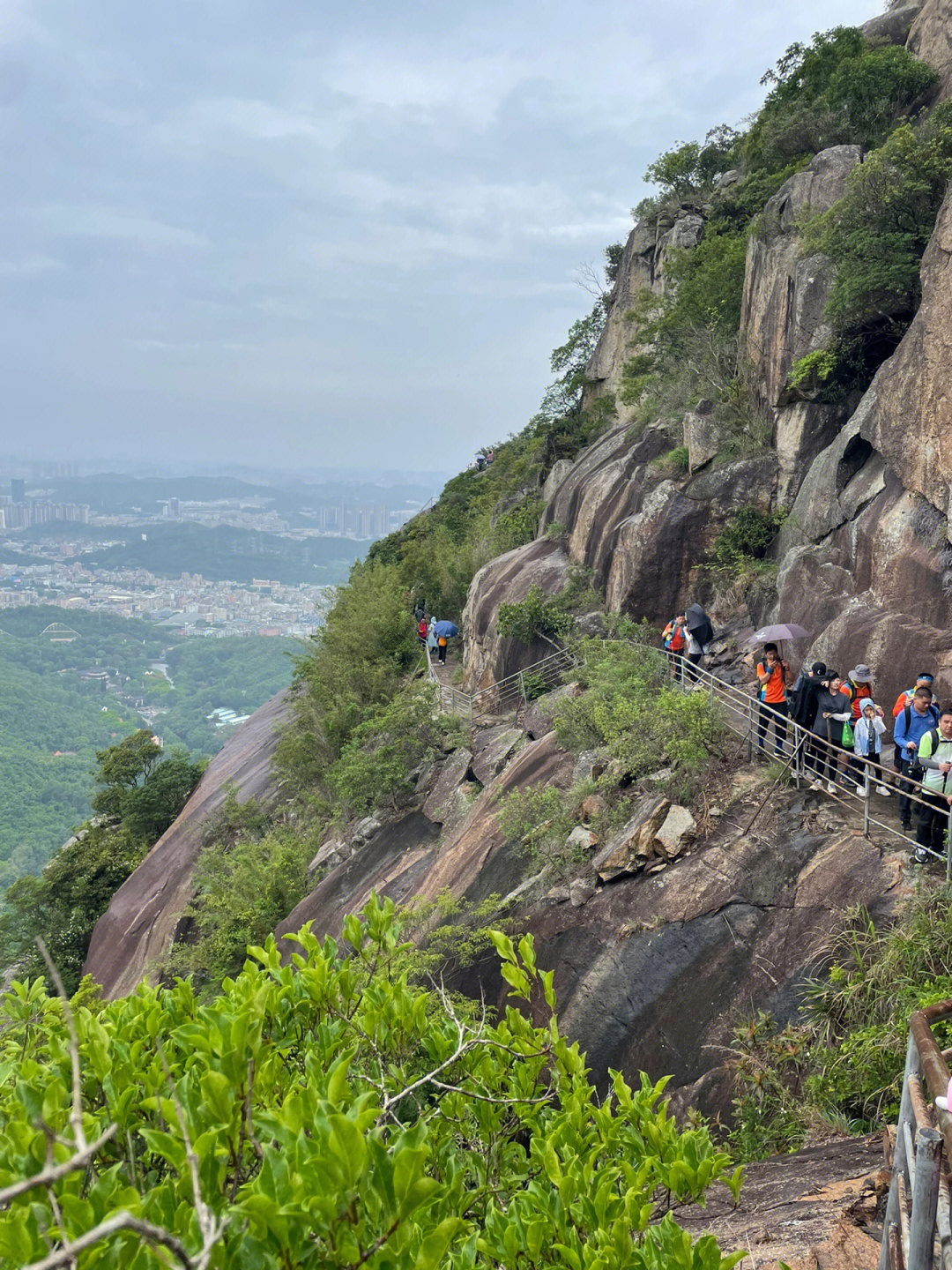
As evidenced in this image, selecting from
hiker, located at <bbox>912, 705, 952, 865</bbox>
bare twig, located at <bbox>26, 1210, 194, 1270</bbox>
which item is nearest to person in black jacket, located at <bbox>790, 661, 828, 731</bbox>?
hiker, located at <bbox>912, 705, 952, 865</bbox>

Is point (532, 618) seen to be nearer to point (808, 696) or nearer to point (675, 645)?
point (675, 645)

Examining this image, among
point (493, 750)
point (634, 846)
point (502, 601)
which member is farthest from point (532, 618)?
point (634, 846)

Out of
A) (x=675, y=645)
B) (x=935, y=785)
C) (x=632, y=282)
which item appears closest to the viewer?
(x=935, y=785)

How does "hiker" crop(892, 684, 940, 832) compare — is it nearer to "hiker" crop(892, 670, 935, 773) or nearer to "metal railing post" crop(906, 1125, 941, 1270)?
"hiker" crop(892, 670, 935, 773)

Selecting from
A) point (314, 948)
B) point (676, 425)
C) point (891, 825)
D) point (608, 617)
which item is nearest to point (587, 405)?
point (676, 425)

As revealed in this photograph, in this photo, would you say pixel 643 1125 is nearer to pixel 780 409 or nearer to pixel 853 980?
pixel 853 980

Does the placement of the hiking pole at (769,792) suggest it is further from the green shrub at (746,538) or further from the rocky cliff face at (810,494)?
the green shrub at (746,538)

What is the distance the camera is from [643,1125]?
3.40 m

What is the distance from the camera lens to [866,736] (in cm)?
877

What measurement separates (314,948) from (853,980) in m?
5.30

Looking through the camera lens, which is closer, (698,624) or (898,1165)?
(898,1165)

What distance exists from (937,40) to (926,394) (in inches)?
477

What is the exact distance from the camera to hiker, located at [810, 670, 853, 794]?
913 cm

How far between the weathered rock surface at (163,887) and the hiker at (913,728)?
16.9 metres
